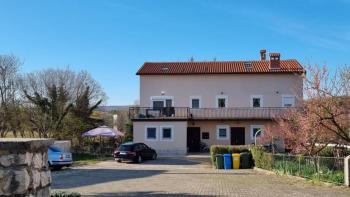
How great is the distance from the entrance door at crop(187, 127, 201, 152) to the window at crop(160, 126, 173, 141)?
150 inches

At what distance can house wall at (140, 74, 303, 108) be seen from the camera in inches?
1833

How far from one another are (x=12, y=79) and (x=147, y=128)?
54.2ft

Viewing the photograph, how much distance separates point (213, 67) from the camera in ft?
159

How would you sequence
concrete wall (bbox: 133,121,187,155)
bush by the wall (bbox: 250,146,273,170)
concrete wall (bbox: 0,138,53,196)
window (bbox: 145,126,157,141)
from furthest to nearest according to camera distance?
window (bbox: 145,126,157,141) → concrete wall (bbox: 133,121,187,155) → bush by the wall (bbox: 250,146,273,170) → concrete wall (bbox: 0,138,53,196)

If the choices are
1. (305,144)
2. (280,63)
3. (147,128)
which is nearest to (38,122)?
(147,128)

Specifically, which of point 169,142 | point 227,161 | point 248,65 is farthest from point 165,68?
point 227,161

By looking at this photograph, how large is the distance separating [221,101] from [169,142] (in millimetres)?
7303

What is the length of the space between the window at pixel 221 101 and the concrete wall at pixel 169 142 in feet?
17.8

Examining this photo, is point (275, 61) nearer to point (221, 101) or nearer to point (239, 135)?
point (221, 101)

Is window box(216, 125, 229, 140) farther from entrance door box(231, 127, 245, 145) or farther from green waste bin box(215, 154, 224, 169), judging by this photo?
green waste bin box(215, 154, 224, 169)

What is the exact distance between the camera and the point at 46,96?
164 feet

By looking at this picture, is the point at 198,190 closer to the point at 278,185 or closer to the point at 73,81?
the point at 278,185

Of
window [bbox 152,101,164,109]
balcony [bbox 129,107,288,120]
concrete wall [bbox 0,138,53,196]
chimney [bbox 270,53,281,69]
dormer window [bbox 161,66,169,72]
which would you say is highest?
chimney [bbox 270,53,281,69]

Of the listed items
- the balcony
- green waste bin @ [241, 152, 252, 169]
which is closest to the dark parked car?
the balcony
